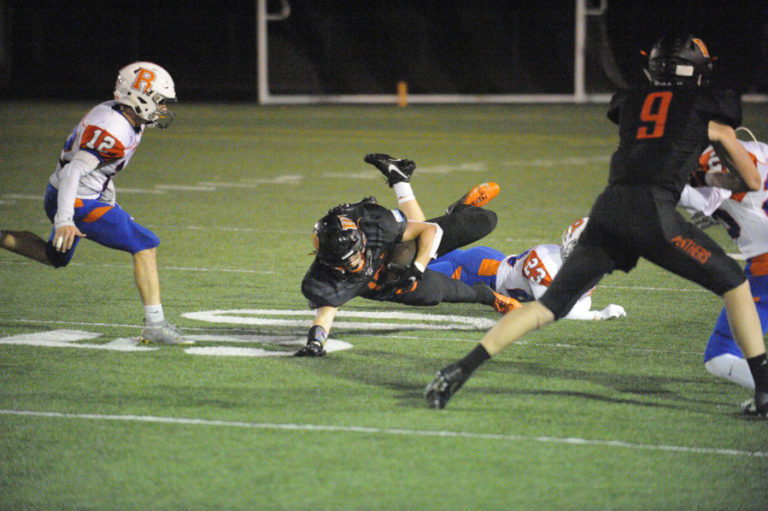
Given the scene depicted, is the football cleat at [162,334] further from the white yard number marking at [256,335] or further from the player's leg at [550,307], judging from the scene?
the player's leg at [550,307]

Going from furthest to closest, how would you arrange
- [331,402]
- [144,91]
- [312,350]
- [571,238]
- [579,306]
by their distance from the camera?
1. [579,306]
2. [571,238]
3. [144,91]
4. [312,350]
5. [331,402]

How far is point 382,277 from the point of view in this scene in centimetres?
643

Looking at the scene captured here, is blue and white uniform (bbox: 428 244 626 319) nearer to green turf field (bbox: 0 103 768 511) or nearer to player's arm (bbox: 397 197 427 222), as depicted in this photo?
green turf field (bbox: 0 103 768 511)

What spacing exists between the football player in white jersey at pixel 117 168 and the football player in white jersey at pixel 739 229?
2767 millimetres

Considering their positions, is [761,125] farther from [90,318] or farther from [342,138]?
[90,318]

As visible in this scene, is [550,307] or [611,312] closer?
[550,307]

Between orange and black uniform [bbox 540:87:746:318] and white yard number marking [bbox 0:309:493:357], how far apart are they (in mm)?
1876

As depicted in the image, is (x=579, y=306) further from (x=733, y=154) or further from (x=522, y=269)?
(x=733, y=154)

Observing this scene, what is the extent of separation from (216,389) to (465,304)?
8.68 ft

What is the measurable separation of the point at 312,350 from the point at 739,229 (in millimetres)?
2150

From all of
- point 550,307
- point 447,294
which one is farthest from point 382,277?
point 550,307

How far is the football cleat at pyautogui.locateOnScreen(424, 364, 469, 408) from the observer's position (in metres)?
4.93

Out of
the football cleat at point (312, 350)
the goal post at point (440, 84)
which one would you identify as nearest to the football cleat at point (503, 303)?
the football cleat at point (312, 350)

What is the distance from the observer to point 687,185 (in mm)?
5215
